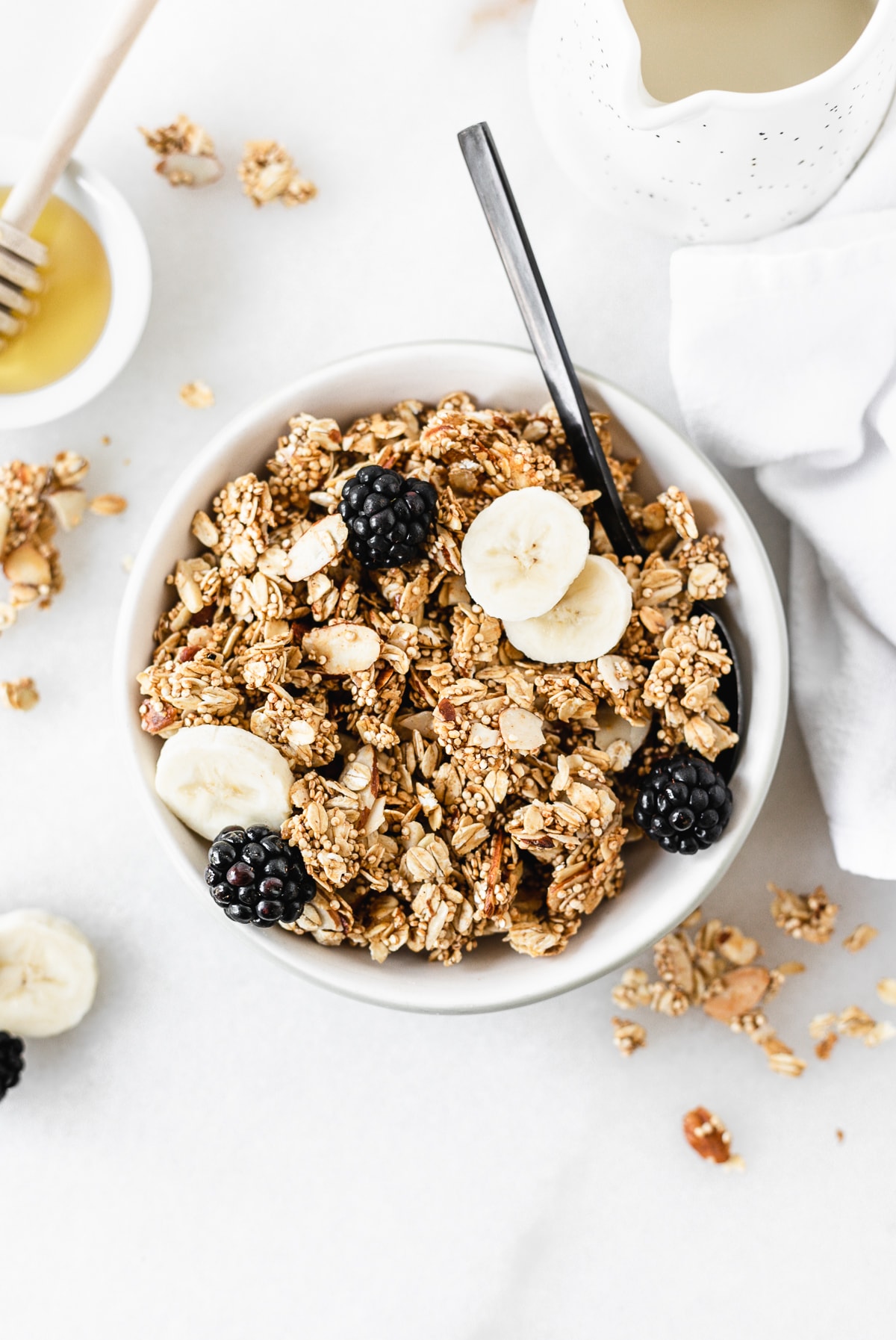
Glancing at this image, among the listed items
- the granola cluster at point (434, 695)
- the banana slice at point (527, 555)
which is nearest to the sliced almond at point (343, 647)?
the granola cluster at point (434, 695)

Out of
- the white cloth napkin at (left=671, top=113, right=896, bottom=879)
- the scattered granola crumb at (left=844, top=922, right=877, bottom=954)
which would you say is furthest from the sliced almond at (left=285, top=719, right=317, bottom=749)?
the scattered granola crumb at (left=844, top=922, right=877, bottom=954)

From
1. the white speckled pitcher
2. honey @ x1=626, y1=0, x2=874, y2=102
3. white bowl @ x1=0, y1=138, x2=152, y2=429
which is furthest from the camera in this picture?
white bowl @ x1=0, y1=138, x2=152, y2=429

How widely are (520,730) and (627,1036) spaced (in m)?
0.54

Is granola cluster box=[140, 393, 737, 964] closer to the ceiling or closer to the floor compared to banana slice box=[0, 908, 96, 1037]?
closer to the ceiling

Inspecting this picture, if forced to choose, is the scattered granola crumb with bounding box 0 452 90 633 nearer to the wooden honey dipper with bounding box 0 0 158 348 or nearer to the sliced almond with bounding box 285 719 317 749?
the wooden honey dipper with bounding box 0 0 158 348

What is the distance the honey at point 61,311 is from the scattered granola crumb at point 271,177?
202mm

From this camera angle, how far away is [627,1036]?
51.5 inches

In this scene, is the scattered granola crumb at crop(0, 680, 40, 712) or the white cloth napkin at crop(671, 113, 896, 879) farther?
the scattered granola crumb at crop(0, 680, 40, 712)

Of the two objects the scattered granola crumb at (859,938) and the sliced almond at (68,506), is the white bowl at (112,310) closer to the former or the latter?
the sliced almond at (68,506)

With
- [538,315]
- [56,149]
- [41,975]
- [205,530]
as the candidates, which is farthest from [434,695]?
[56,149]

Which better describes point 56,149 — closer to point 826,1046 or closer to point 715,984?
point 715,984

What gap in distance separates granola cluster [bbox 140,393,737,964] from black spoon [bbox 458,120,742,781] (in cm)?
2

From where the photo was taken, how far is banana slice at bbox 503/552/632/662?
1.01 meters

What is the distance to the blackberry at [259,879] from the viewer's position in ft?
3.10
